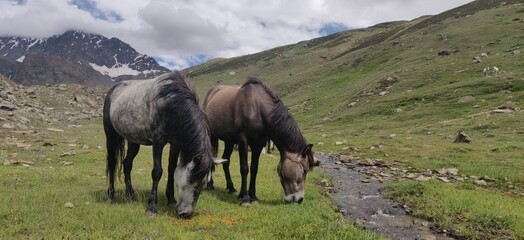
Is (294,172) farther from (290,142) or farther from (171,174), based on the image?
(171,174)

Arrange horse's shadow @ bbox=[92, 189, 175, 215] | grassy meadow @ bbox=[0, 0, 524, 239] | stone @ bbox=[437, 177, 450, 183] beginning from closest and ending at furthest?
grassy meadow @ bbox=[0, 0, 524, 239], horse's shadow @ bbox=[92, 189, 175, 215], stone @ bbox=[437, 177, 450, 183]

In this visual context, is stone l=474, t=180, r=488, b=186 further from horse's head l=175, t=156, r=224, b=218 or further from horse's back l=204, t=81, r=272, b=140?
horse's head l=175, t=156, r=224, b=218

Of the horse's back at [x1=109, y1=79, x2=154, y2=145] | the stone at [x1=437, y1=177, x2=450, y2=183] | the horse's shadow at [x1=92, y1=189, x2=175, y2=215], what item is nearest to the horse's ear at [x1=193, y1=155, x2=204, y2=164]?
the horse's shadow at [x1=92, y1=189, x2=175, y2=215]

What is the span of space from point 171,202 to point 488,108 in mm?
34572

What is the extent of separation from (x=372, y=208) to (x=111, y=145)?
860 centimetres

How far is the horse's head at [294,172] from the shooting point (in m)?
11.9

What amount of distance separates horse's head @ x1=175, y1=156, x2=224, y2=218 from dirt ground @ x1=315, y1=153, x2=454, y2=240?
4441mm

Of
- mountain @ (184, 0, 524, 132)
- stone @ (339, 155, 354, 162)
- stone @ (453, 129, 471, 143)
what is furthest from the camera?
mountain @ (184, 0, 524, 132)

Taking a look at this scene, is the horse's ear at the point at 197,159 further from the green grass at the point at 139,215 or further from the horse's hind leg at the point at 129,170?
the horse's hind leg at the point at 129,170

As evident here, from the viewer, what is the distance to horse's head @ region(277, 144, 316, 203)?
11891 mm

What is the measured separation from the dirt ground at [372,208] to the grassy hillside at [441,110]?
2.13ft

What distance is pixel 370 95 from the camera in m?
55.2

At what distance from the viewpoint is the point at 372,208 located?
1323 cm

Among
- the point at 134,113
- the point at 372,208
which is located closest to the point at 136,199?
the point at 134,113
